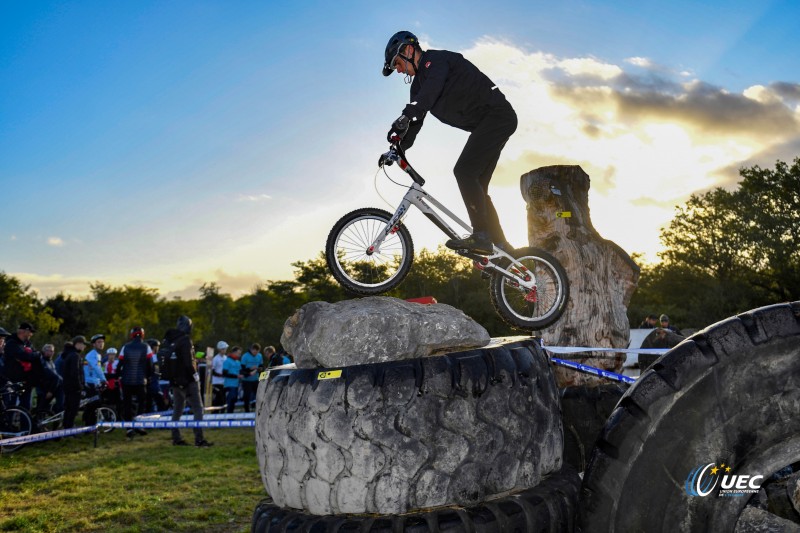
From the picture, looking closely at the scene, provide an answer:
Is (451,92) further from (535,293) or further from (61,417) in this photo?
(61,417)

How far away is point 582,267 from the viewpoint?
19.1ft

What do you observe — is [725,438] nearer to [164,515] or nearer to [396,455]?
→ [396,455]

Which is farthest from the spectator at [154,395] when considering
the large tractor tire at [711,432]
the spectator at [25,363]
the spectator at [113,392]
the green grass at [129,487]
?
the large tractor tire at [711,432]

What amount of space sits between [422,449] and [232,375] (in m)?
17.2

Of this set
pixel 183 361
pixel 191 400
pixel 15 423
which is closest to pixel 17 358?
pixel 15 423

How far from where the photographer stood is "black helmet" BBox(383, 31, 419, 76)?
551 centimetres

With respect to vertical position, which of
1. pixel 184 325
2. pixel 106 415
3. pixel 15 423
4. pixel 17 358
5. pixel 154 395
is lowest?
pixel 106 415

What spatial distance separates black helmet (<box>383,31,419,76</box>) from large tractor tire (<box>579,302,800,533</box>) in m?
4.29

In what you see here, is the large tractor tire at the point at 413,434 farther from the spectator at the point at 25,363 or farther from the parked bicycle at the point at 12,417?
the spectator at the point at 25,363

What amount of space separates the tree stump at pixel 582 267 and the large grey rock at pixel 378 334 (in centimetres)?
291

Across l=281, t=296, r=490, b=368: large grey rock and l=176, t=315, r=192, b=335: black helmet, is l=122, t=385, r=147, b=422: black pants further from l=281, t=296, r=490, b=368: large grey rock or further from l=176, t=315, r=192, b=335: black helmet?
l=281, t=296, r=490, b=368: large grey rock

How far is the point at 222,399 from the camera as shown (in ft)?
67.8

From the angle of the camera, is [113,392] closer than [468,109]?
No

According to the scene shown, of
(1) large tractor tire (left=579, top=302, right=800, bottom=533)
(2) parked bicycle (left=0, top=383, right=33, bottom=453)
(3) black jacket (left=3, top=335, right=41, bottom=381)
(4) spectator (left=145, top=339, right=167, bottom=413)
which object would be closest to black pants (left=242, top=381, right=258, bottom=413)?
(4) spectator (left=145, top=339, right=167, bottom=413)
